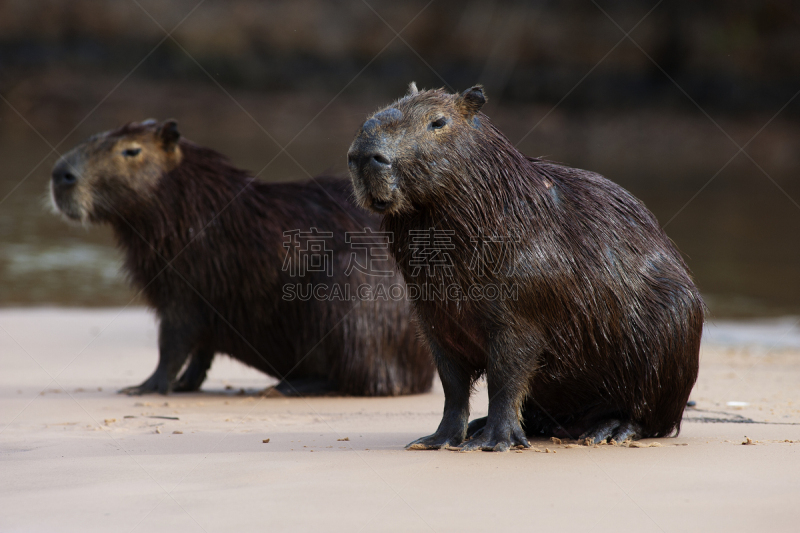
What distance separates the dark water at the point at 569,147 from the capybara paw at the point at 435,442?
10.7 m

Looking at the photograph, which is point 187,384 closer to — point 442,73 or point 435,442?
point 435,442

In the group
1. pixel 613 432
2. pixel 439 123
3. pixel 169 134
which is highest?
pixel 169 134

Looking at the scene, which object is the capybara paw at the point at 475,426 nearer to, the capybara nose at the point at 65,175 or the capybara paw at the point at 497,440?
the capybara paw at the point at 497,440

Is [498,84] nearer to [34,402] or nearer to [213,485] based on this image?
[34,402]

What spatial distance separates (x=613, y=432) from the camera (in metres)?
3.81

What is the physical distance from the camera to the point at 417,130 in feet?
11.6

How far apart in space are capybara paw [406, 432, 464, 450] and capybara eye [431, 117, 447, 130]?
1191 millimetres

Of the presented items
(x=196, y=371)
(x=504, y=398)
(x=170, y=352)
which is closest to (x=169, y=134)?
(x=170, y=352)

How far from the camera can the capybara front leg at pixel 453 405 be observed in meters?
3.71

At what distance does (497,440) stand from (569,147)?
17581 mm

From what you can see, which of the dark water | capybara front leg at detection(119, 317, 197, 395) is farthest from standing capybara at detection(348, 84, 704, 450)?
the dark water

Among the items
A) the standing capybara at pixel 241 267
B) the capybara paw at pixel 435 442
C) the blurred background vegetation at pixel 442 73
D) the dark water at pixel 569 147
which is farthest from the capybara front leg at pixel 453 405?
the blurred background vegetation at pixel 442 73

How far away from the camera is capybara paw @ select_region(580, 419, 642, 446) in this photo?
3.75 m

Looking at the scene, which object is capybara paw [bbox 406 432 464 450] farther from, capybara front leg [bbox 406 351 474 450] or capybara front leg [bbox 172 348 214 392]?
capybara front leg [bbox 172 348 214 392]
